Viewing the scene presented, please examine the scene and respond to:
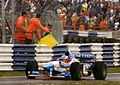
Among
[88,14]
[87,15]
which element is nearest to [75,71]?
[87,15]

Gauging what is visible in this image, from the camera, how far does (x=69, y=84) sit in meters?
10.6

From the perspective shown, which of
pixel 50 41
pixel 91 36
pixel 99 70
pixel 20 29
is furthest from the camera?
pixel 91 36

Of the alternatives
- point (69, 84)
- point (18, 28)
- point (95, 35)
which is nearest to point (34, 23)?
point (18, 28)

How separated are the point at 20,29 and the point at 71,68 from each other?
165 inches

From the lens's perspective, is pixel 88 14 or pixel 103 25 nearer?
pixel 103 25

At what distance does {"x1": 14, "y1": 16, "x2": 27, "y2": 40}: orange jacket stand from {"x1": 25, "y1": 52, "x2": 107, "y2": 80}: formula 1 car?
3.02 meters

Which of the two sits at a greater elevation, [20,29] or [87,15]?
[87,15]

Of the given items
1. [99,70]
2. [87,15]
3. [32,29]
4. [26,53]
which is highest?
[87,15]

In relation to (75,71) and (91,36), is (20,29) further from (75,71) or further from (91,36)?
(91,36)

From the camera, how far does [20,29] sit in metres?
15.6

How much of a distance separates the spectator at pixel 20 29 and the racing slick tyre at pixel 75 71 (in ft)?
12.5

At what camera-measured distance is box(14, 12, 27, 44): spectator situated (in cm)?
1535

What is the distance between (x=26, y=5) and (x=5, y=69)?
20.5 ft

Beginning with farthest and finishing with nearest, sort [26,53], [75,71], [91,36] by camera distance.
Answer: [91,36] < [26,53] < [75,71]
